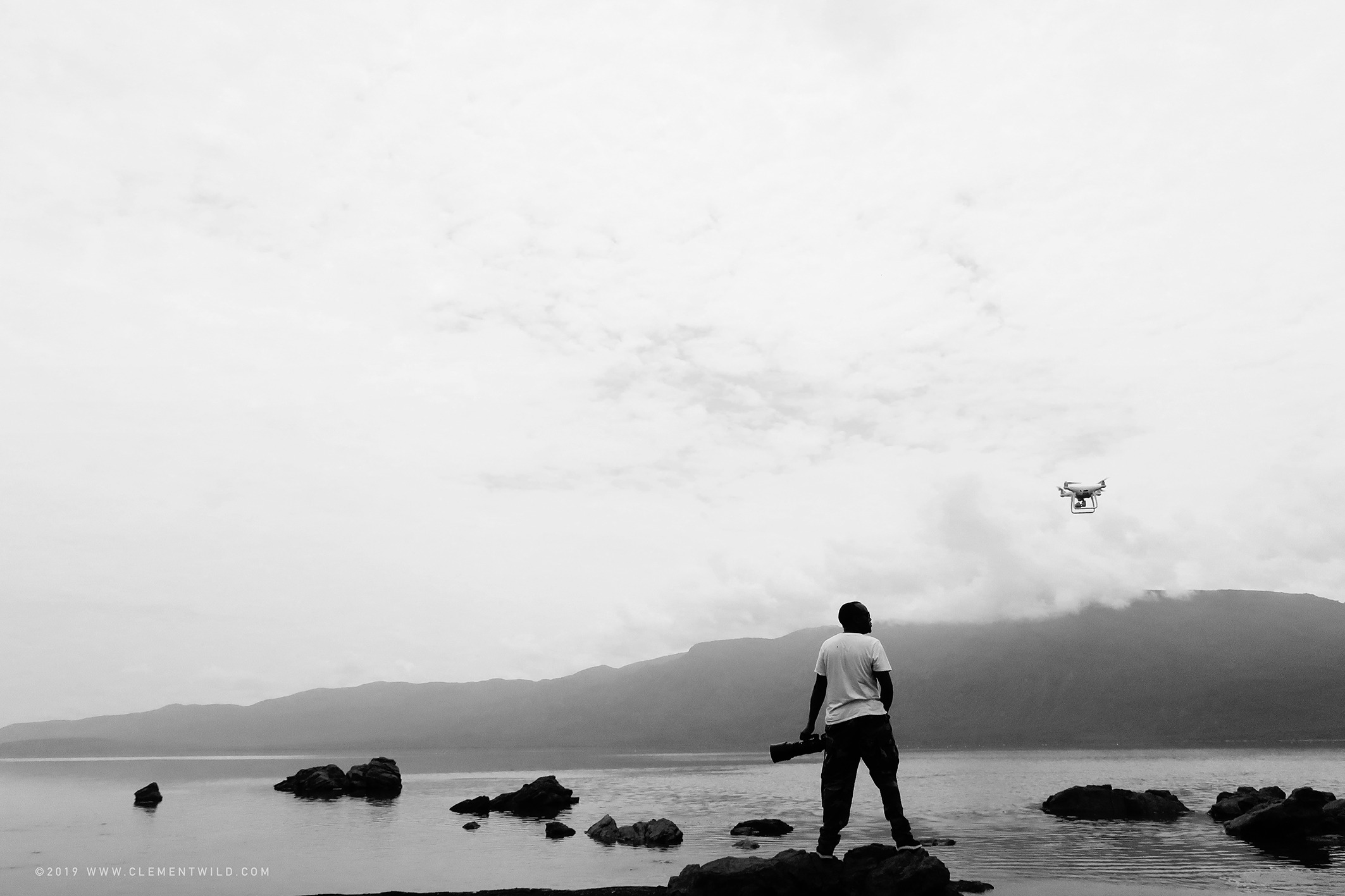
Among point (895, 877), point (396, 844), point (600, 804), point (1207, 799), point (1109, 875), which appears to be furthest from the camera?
point (600, 804)

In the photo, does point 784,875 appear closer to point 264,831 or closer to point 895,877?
point 895,877

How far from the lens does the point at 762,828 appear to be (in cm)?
2697

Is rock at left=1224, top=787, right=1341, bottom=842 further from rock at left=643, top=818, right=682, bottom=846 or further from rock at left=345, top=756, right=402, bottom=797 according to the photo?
rock at left=345, top=756, right=402, bottom=797

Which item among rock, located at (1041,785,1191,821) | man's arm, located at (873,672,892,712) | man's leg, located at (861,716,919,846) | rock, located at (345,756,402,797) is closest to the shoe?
man's leg, located at (861,716,919,846)

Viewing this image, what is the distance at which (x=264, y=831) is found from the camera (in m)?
33.6

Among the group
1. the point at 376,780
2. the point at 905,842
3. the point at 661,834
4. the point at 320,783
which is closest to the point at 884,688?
the point at 905,842

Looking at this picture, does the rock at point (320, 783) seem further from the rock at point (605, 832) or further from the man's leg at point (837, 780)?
the man's leg at point (837, 780)

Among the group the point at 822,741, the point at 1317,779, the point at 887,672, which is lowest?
the point at 1317,779

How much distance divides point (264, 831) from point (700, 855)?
2042cm

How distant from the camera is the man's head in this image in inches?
535

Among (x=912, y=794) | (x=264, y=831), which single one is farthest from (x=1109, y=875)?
(x=912, y=794)

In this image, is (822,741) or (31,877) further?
(31,877)

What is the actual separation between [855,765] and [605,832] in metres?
16.1

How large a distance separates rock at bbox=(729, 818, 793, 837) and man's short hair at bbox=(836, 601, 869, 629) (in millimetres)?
15252
